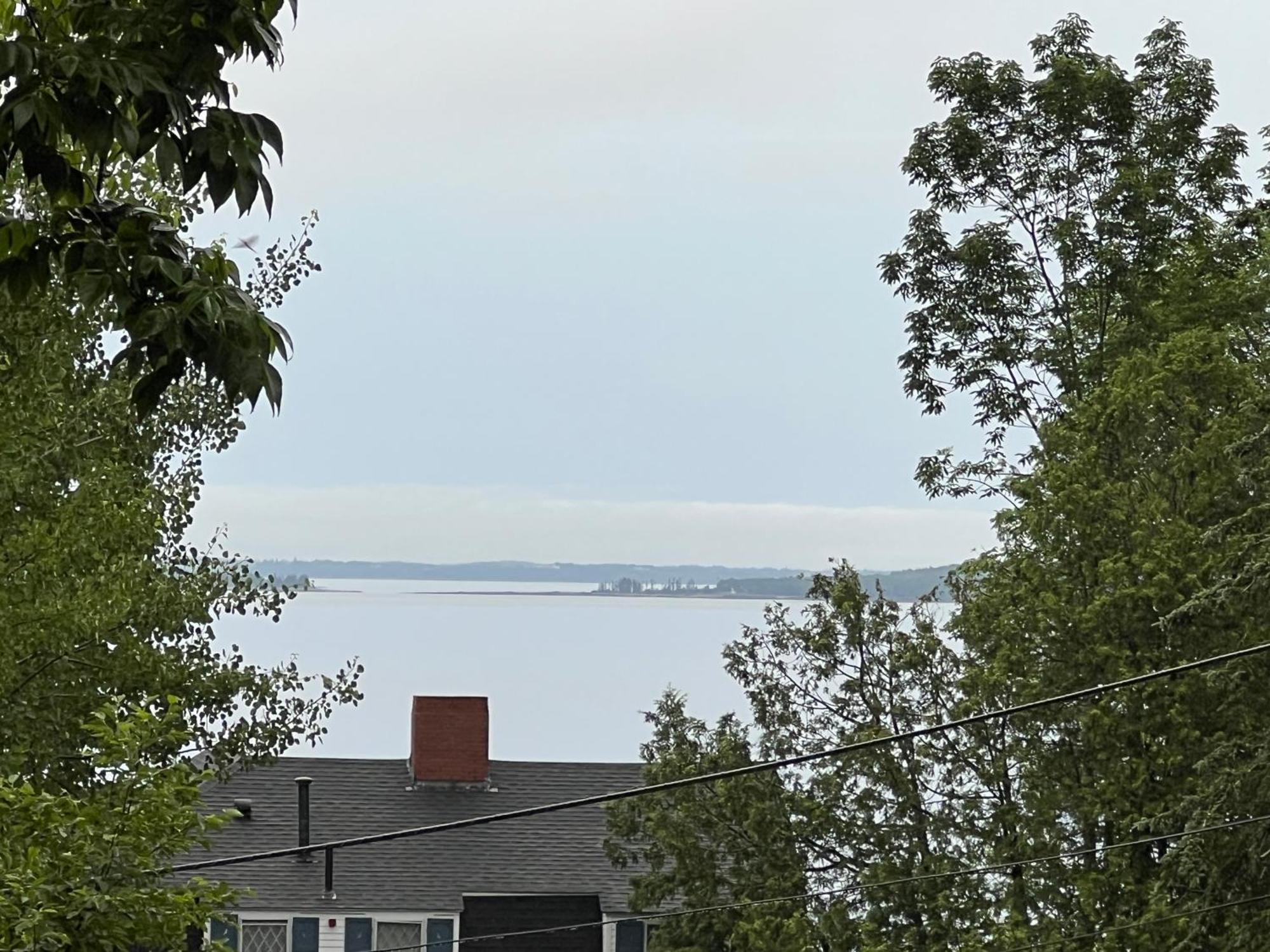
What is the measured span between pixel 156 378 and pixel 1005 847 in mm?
15402

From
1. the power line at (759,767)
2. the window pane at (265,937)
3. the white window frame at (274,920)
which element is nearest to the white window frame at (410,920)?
the white window frame at (274,920)

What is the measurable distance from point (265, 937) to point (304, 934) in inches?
23.0

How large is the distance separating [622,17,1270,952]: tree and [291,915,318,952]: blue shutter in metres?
7.17

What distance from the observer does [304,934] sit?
90.5 ft

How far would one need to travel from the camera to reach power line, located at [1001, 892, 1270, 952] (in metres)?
14.5

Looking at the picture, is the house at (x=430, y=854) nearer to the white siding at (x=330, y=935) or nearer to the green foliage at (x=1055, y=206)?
the white siding at (x=330, y=935)

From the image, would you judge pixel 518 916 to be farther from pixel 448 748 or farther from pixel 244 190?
pixel 244 190

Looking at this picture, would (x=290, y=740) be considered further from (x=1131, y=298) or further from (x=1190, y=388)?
(x=1131, y=298)

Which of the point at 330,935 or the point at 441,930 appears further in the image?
the point at 441,930

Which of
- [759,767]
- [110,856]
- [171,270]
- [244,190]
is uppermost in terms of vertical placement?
[244,190]

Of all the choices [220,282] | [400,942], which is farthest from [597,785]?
[220,282]

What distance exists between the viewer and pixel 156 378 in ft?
13.1

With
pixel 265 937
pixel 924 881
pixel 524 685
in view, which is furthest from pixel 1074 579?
pixel 524 685

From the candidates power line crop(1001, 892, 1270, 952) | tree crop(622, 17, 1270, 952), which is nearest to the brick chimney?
tree crop(622, 17, 1270, 952)
